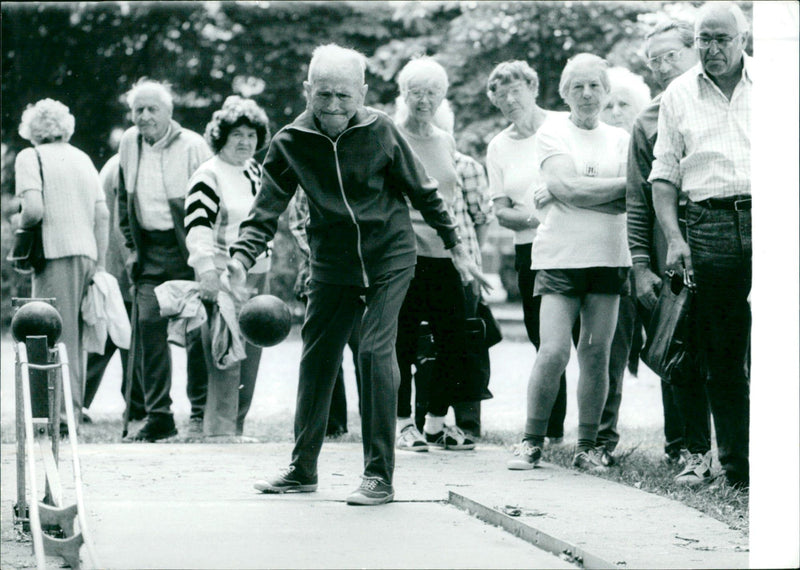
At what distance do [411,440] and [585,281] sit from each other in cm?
151

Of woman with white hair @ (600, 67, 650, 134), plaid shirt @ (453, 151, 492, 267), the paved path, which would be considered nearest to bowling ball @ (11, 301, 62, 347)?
the paved path

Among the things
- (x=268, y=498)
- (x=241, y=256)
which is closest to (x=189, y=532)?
(x=268, y=498)

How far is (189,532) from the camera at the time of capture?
520 centimetres

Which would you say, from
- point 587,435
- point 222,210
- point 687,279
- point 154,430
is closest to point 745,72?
point 687,279

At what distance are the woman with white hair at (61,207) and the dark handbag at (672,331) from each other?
3.82 m

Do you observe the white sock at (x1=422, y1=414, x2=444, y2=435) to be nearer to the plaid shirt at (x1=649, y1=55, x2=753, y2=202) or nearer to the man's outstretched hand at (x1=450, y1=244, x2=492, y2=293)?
the man's outstretched hand at (x1=450, y1=244, x2=492, y2=293)

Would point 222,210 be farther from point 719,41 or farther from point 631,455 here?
point 719,41

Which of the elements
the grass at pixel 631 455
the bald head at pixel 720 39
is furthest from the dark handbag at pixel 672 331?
the bald head at pixel 720 39

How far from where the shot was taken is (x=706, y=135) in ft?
19.6

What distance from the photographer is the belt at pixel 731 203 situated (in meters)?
5.84

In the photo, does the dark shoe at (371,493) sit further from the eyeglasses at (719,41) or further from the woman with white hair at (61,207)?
the woman with white hair at (61,207)

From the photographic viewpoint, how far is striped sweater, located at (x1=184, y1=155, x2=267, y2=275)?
8.06 meters

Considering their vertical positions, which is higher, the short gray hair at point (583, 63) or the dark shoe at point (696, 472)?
the short gray hair at point (583, 63)

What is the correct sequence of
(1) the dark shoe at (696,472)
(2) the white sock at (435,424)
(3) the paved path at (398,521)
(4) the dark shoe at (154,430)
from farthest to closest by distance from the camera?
1. (4) the dark shoe at (154,430)
2. (2) the white sock at (435,424)
3. (1) the dark shoe at (696,472)
4. (3) the paved path at (398,521)
